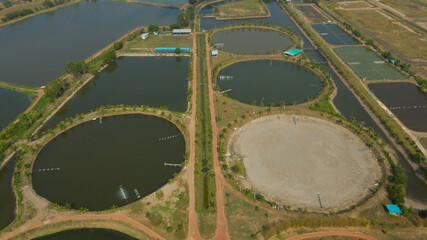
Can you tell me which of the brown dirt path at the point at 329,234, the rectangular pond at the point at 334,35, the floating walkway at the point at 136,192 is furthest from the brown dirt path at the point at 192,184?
the rectangular pond at the point at 334,35

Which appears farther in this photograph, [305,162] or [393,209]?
[305,162]

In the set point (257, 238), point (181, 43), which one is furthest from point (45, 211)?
point (181, 43)

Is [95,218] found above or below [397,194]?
below

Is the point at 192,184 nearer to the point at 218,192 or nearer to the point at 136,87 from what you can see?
the point at 218,192

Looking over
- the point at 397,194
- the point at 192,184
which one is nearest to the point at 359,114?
the point at 397,194

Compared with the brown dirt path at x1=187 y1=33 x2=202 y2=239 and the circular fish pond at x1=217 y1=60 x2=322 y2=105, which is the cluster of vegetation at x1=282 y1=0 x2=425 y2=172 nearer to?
the circular fish pond at x1=217 y1=60 x2=322 y2=105

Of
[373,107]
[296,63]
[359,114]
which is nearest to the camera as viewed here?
[359,114]

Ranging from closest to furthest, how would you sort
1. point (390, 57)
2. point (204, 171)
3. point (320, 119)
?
1. point (204, 171)
2. point (320, 119)
3. point (390, 57)
